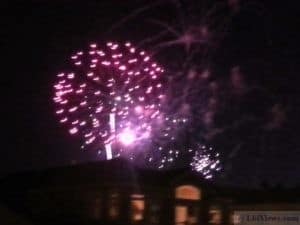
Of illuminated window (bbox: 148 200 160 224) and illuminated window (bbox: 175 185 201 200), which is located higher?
illuminated window (bbox: 175 185 201 200)

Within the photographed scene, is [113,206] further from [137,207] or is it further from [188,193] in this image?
[188,193]

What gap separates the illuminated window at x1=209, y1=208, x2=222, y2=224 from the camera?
45.4m

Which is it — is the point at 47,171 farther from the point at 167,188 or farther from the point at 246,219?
the point at 246,219

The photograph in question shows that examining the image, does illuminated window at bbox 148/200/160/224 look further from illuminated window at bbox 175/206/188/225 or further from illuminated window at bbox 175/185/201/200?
illuminated window at bbox 175/185/201/200

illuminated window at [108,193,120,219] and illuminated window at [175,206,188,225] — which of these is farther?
illuminated window at [175,206,188,225]

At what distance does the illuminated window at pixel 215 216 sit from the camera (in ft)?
149

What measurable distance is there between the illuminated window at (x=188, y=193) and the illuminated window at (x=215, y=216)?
1.90 metres

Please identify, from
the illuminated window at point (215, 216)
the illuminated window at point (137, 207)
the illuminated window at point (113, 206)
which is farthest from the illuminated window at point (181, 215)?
the illuminated window at point (113, 206)

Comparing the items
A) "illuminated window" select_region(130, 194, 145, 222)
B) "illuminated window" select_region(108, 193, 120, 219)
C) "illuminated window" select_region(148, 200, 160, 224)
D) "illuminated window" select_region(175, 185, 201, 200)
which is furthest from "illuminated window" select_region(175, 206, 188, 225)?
"illuminated window" select_region(108, 193, 120, 219)

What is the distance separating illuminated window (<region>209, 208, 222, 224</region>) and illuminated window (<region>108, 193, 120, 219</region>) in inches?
337

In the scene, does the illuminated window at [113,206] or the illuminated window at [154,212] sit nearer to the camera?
the illuminated window at [113,206]

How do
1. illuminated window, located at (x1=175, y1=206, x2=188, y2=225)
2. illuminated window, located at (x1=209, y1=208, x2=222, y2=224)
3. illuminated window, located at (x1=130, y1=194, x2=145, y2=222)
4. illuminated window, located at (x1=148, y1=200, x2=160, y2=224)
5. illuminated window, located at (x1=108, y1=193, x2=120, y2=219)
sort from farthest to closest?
illuminated window, located at (x1=209, y1=208, x2=222, y2=224), illuminated window, located at (x1=175, y1=206, x2=188, y2=225), illuminated window, located at (x1=148, y1=200, x2=160, y2=224), illuminated window, located at (x1=130, y1=194, x2=145, y2=222), illuminated window, located at (x1=108, y1=193, x2=120, y2=219)

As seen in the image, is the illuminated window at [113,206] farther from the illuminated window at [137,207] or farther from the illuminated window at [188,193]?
the illuminated window at [188,193]

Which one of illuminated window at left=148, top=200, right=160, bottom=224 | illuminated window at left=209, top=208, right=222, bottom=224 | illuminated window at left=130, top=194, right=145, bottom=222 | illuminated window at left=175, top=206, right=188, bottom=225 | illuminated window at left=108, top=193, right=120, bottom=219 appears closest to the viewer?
illuminated window at left=108, top=193, right=120, bottom=219
